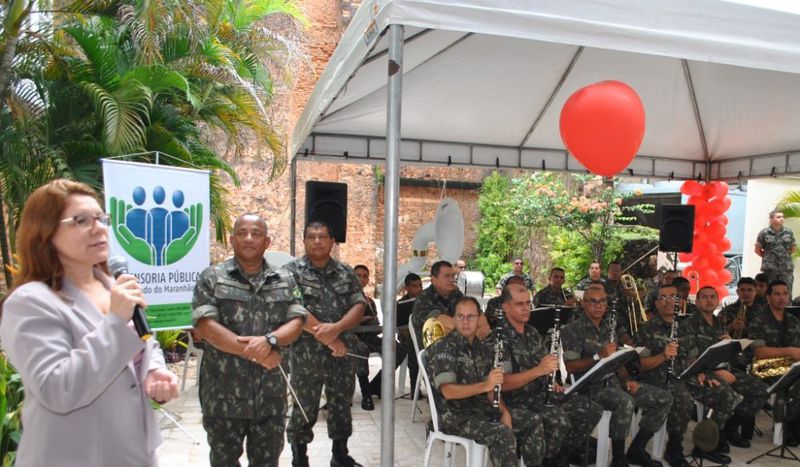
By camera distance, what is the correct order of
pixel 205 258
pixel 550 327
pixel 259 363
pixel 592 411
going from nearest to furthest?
pixel 259 363, pixel 592 411, pixel 205 258, pixel 550 327

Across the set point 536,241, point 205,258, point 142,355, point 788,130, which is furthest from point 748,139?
point 536,241

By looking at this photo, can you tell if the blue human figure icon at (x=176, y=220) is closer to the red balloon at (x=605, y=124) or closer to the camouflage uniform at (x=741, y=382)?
the red balloon at (x=605, y=124)

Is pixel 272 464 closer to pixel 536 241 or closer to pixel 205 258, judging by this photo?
pixel 205 258

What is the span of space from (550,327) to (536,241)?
13.3m

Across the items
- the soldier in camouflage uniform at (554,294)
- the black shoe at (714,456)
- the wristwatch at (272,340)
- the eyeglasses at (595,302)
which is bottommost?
the black shoe at (714,456)

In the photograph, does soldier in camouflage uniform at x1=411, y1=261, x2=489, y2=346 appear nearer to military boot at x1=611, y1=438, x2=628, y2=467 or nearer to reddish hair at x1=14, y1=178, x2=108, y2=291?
military boot at x1=611, y1=438, x2=628, y2=467

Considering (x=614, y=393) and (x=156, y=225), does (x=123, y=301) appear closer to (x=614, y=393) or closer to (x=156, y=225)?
(x=156, y=225)

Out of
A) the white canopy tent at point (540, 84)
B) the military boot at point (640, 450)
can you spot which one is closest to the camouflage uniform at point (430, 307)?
the white canopy tent at point (540, 84)

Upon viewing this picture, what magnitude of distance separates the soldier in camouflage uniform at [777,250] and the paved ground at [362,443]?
4.56 m

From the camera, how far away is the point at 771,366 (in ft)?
18.7

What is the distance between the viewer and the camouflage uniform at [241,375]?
3.33 metres

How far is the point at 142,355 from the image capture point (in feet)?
6.48

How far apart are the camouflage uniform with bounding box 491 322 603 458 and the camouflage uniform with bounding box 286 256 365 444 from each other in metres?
1.18

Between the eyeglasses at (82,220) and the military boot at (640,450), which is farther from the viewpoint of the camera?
the military boot at (640,450)
